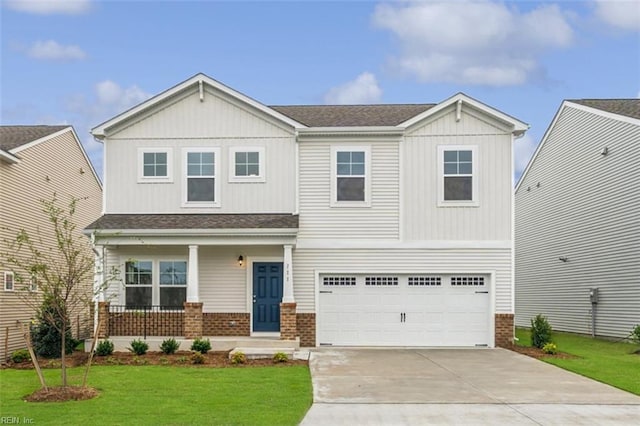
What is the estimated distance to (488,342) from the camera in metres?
20.2

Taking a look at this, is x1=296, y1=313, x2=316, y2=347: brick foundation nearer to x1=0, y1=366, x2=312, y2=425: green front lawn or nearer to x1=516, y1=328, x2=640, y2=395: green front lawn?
x1=0, y1=366, x2=312, y2=425: green front lawn

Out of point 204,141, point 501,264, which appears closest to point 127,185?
point 204,141

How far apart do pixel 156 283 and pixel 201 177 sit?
328 cm

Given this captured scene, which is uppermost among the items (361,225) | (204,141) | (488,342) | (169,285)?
(204,141)

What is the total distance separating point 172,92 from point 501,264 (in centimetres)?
1060

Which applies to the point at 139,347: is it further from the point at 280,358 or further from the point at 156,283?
the point at 280,358

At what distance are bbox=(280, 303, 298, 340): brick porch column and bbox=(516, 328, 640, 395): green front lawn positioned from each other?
21.0 ft

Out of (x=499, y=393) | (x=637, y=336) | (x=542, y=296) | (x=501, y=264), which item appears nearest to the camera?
(x=499, y=393)

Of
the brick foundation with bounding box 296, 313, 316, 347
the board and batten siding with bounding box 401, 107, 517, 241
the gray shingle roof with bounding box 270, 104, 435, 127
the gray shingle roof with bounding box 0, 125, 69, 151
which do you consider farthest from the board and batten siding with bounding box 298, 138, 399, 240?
the gray shingle roof with bounding box 0, 125, 69, 151

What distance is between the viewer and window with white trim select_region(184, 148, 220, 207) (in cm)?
2038

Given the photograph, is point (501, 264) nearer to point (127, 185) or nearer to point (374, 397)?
point (374, 397)

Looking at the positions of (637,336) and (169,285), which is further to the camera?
(169,285)

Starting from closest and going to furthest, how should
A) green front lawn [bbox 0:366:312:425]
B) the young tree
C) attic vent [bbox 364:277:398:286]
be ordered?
green front lawn [bbox 0:366:312:425], the young tree, attic vent [bbox 364:277:398:286]

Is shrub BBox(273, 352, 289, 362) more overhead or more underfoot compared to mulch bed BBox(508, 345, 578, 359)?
more overhead
